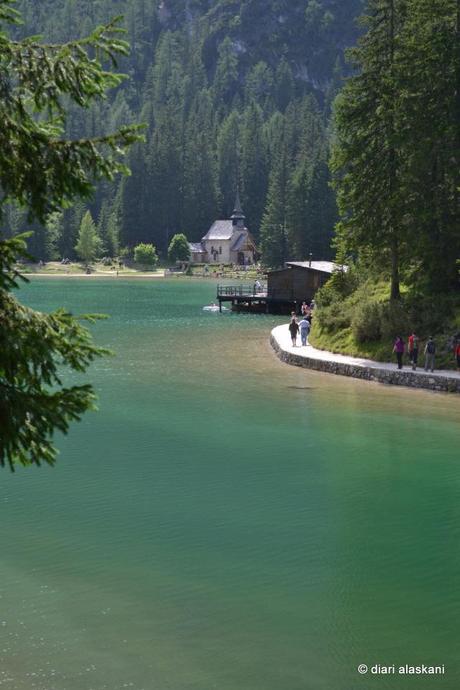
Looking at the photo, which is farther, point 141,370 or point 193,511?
point 141,370

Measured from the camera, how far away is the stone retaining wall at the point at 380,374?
34.8 metres

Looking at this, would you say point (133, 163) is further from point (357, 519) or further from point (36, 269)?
point (357, 519)

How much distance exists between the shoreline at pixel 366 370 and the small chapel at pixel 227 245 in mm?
118978

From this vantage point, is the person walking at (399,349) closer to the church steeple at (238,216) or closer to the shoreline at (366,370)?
the shoreline at (366,370)

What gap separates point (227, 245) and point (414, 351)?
12858cm

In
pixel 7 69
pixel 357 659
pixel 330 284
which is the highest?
pixel 7 69

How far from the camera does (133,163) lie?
171m

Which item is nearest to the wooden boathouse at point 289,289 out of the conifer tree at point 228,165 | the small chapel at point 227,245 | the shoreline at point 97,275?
the shoreline at point 97,275

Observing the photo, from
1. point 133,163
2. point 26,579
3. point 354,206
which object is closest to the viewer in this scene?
point 26,579

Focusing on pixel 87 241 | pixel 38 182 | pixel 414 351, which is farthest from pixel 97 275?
pixel 38 182

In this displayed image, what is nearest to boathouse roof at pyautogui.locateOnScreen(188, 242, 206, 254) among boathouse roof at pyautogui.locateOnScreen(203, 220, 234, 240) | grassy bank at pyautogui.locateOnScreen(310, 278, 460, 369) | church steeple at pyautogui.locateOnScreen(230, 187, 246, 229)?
boathouse roof at pyautogui.locateOnScreen(203, 220, 234, 240)

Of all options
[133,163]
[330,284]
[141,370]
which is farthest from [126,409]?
[133,163]

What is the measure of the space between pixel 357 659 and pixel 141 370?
2797cm

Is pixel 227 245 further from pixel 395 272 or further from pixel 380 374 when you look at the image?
pixel 380 374
